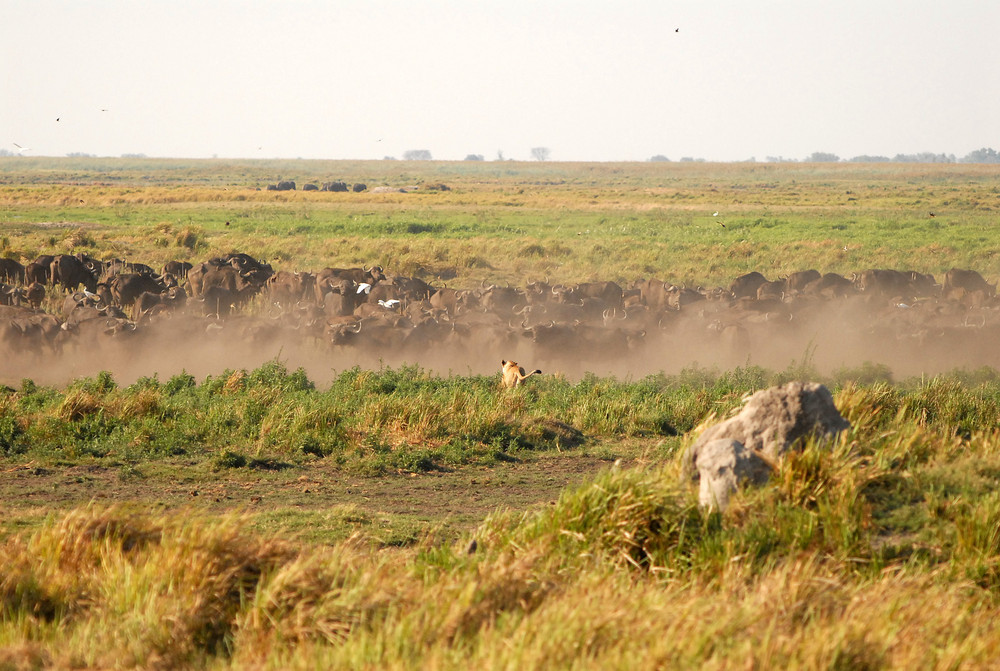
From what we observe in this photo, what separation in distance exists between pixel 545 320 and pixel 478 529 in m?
10.5

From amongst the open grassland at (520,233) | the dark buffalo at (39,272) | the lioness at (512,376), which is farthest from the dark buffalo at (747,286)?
the dark buffalo at (39,272)

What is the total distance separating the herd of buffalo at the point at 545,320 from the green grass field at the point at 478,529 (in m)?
1.13

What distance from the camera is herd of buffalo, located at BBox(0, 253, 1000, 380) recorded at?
1608cm

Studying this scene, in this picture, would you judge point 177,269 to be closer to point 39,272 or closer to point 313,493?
point 39,272

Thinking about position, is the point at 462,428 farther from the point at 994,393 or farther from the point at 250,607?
the point at 994,393

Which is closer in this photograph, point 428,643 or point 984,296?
point 428,643

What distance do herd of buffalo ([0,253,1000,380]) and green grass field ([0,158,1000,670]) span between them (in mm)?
1126

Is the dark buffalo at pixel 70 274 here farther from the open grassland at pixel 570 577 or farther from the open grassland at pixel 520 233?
the open grassland at pixel 570 577

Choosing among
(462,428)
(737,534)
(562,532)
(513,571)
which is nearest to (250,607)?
(513,571)

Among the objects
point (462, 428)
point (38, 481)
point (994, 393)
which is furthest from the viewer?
point (994, 393)

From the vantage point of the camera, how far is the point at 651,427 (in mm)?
11609

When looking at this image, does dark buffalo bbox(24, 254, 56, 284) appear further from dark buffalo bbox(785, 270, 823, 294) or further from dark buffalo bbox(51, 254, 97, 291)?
dark buffalo bbox(785, 270, 823, 294)

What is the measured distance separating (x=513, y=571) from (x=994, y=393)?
9581 mm

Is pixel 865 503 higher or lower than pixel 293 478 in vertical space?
higher
